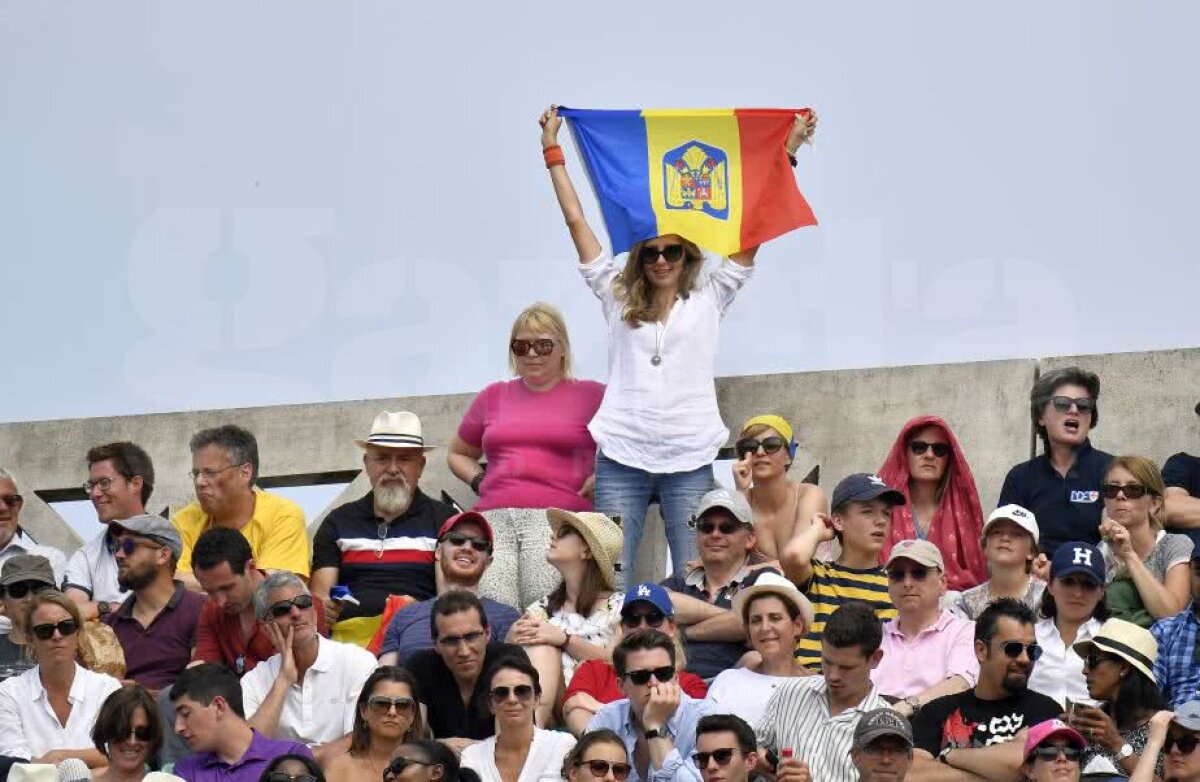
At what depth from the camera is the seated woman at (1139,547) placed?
616 inches

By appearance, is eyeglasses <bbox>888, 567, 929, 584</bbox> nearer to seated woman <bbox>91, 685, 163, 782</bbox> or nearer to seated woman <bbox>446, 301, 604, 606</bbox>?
seated woman <bbox>446, 301, 604, 606</bbox>

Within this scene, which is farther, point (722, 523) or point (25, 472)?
point (25, 472)

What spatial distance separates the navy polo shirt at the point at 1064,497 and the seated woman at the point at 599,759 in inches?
127

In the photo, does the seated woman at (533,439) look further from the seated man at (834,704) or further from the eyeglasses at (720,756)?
the eyeglasses at (720,756)

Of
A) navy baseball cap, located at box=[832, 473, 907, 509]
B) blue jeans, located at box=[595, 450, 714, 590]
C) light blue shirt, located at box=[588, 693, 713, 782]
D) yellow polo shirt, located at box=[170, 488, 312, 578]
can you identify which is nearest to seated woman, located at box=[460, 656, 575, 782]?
light blue shirt, located at box=[588, 693, 713, 782]

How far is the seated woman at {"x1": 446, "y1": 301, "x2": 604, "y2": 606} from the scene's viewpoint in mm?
17234

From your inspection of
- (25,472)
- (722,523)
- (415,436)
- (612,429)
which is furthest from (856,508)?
(25,472)

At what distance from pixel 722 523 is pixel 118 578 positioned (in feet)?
10.3

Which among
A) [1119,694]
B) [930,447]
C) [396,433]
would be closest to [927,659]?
[1119,694]

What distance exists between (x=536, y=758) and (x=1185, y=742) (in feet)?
9.31

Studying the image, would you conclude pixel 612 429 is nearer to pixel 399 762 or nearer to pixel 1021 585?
pixel 1021 585

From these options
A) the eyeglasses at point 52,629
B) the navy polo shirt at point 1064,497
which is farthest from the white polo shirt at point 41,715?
the navy polo shirt at point 1064,497

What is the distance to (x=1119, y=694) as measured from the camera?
14.4 meters

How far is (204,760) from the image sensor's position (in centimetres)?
1470
